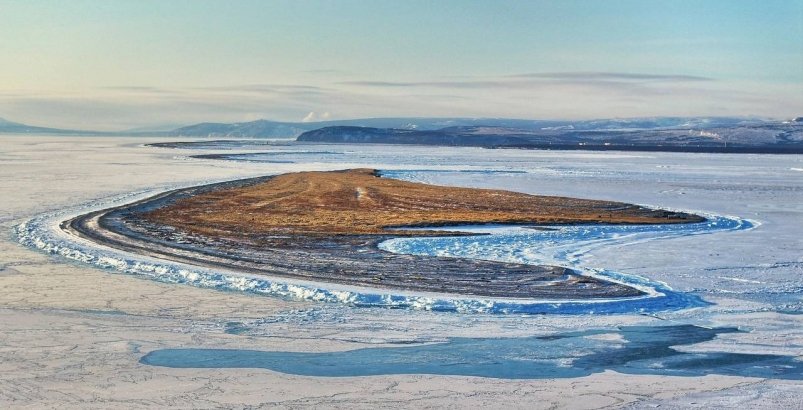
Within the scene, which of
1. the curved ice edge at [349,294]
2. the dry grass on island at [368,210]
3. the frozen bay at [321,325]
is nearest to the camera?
the frozen bay at [321,325]

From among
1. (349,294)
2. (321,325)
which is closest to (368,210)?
(349,294)

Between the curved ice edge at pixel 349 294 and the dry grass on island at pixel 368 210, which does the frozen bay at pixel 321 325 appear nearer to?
the curved ice edge at pixel 349 294

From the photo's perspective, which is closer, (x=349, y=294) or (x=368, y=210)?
(x=349, y=294)

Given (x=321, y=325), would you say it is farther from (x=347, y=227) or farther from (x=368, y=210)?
(x=368, y=210)

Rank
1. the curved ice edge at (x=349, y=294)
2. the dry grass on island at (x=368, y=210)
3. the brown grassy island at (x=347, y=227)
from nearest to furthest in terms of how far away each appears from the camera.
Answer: the curved ice edge at (x=349, y=294) → the brown grassy island at (x=347, y=227) → the dry grass on island at (x=368, y=210)

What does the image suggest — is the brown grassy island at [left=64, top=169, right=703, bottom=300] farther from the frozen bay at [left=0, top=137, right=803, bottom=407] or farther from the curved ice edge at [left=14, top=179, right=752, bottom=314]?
the frozen bay at [left=0, top=137, right=803, bottom=407]

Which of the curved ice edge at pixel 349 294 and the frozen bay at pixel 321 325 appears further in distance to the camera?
the curved ice edge at pixel 349 294

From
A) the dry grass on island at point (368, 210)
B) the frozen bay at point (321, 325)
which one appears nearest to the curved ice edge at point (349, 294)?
the frozen bay at point (321, 325)
